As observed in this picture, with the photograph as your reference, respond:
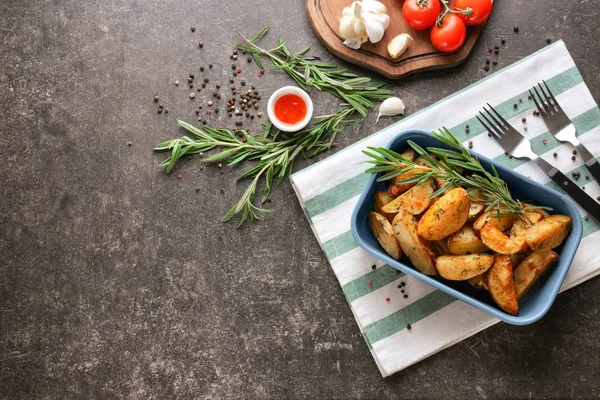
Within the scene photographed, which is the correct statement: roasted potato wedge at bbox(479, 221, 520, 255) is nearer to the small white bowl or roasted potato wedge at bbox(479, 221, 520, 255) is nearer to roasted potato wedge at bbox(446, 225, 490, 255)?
roasted potato wedge at bbox(446, 225, 490, 255)

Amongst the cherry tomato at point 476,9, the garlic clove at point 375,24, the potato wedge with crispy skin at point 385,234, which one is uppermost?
the garlic clove at point 375,24

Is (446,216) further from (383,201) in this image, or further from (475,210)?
(383,201)

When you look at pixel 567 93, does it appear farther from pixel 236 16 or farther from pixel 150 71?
pixel 150 71

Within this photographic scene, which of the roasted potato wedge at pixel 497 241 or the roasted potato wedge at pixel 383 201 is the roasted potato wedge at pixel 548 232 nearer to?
the roasted potato wedge at pixel 497 241

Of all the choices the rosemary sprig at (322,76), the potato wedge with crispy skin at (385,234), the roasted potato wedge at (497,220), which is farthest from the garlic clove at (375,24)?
the roasted potato wedge at (497,220)

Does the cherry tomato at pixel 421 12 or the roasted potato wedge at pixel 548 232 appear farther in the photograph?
the cherry tomato at pixel 421 12

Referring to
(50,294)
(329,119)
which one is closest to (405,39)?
(329,119)

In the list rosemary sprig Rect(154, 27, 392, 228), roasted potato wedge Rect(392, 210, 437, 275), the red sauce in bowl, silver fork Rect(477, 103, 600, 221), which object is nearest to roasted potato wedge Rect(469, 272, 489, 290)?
roasted potato wedge Rect(392, 210, 437, 275)

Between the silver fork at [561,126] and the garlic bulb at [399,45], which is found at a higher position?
the garlic bulb at [399,45]
